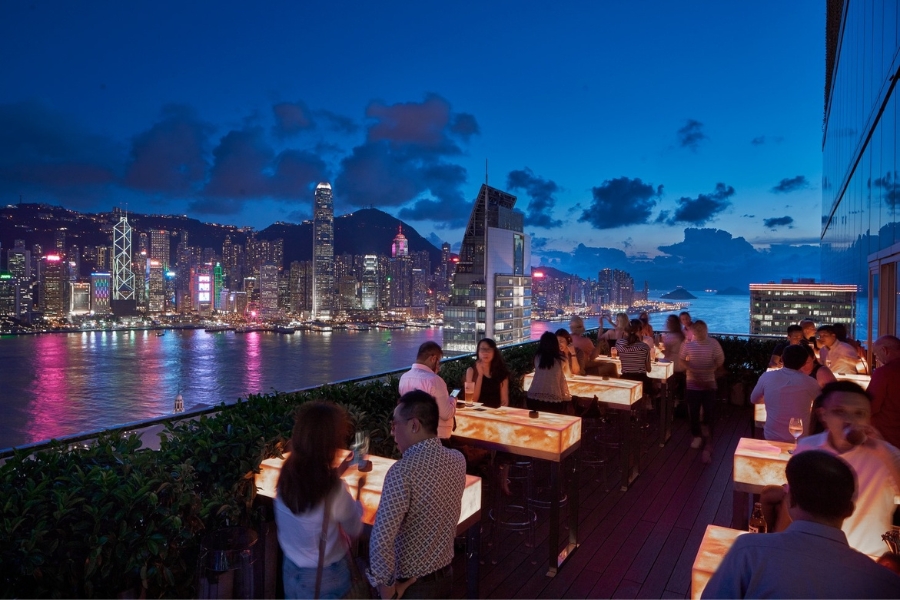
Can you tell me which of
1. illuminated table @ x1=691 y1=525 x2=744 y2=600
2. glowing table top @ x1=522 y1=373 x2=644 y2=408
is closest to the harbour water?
glowing table top @ x1=522 y1=373 x2=644 y2=408

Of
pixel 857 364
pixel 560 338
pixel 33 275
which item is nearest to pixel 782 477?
pixel 560 338

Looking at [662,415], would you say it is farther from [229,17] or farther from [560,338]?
[229,17]

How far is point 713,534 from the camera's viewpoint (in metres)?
2.30

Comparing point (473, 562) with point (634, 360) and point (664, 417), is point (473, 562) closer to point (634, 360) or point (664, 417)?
point (634, 360)

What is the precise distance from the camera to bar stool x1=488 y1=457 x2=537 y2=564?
429cm

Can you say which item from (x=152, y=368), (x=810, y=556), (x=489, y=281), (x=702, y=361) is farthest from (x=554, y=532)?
(x=489, y=281)

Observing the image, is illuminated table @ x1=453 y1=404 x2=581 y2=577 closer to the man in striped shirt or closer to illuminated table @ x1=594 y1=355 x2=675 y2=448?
the man in striped shirt

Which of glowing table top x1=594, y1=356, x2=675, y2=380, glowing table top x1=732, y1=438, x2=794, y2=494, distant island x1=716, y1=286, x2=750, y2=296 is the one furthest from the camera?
distant island x1=716, y1=286, x2=750, y2=296

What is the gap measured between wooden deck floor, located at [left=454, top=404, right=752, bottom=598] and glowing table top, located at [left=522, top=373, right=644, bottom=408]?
2.91 feet

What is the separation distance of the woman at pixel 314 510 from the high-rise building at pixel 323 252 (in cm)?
12438

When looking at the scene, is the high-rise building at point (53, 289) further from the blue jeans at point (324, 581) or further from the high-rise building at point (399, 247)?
the blue jeans at point (324, 581)

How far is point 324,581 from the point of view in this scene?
203 cm

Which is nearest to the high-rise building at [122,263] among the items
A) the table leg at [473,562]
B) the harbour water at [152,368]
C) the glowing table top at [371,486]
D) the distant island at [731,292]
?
the harbour water at [152,368]

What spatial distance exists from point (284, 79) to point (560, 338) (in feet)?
524
